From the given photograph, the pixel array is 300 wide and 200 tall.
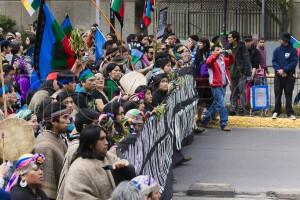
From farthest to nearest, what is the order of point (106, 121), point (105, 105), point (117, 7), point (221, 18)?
point (221, 18)
point (117, 7)
point (105, 105)
point (106, 121)

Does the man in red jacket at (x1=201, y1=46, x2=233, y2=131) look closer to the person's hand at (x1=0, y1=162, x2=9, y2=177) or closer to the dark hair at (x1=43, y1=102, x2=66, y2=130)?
the dark hair at (x1=43, y1=102, x2=66, y2=130)

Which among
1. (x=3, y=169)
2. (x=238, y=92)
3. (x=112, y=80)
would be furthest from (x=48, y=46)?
(x=238, y=92)

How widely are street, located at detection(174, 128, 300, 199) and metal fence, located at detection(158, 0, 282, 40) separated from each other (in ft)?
53.7

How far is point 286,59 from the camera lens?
18.8 metres

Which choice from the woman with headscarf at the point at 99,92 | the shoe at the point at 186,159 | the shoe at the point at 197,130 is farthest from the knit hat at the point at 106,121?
the shoe at the point at 197,130

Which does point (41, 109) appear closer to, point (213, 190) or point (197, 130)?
point (213, 190)

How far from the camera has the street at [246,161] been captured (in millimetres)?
12766

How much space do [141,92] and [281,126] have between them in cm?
741

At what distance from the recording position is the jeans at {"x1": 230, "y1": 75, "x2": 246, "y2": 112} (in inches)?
760

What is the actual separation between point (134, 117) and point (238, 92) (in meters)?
10.3

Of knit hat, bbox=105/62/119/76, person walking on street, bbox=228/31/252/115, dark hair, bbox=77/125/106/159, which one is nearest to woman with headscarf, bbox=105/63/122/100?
knit hat, bbox=105/62/119/76

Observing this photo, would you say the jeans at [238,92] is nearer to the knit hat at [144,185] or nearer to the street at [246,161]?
the street at [246,161]

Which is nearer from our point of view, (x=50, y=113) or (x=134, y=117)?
(x=50, y=113)

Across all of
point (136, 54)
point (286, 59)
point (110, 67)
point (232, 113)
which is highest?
point (136, 54)
